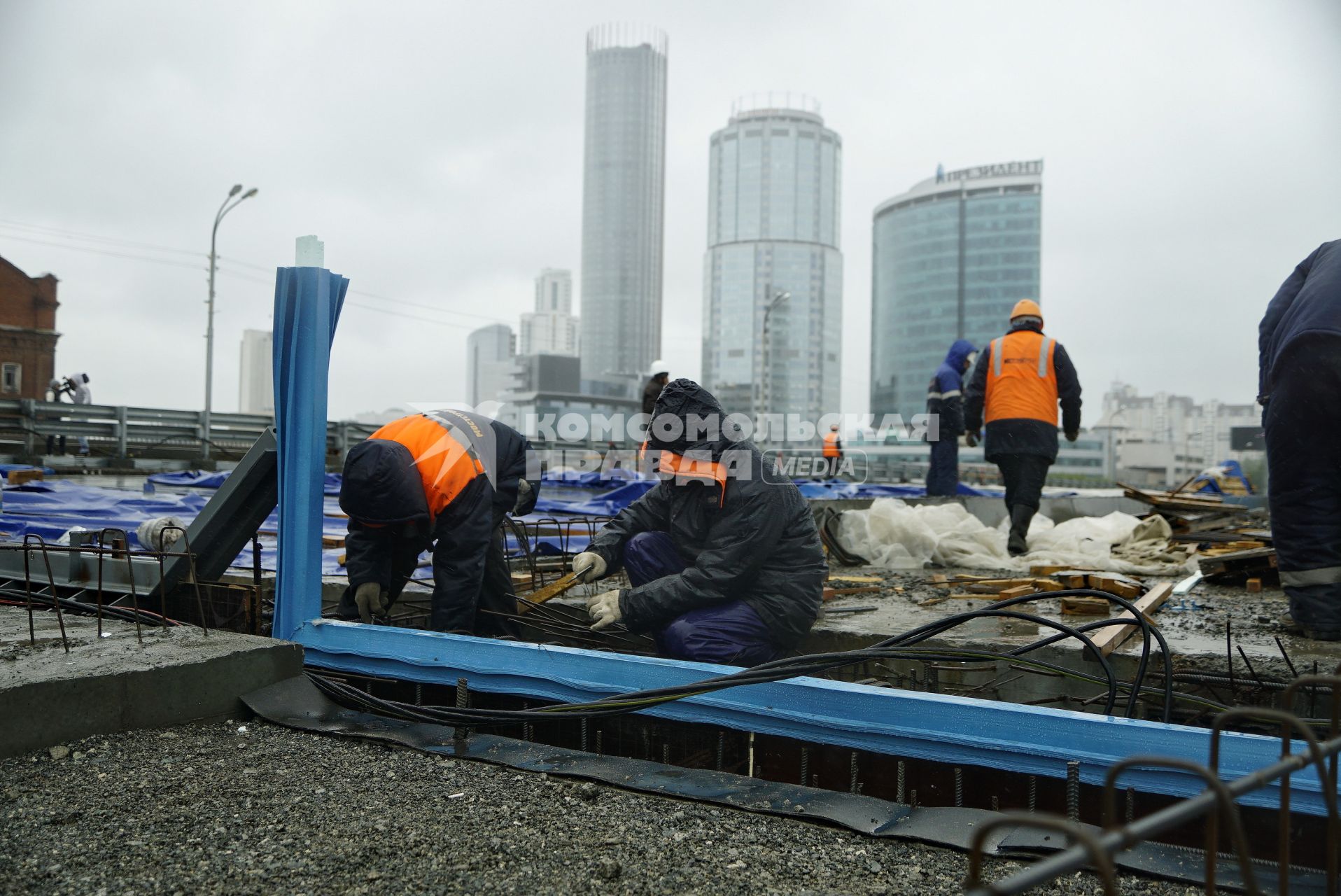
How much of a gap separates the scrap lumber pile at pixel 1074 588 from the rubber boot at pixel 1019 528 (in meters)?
0.65

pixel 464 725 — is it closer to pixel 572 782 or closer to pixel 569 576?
pixel 572 782

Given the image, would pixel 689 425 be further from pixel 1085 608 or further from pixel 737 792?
pixel 1085 608

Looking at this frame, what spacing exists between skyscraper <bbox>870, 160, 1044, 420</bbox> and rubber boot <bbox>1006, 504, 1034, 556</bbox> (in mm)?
77920

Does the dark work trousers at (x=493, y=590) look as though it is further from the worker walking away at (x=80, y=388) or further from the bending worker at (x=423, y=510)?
the worker walking away at (x=80, y=388)

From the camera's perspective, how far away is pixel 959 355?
10195 mm

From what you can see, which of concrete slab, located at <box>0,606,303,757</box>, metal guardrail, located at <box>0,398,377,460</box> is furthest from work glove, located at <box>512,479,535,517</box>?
metal guardrail, located at <box>0,398,377,460</box>

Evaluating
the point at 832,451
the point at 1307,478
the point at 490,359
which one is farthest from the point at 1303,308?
the point at 490,359

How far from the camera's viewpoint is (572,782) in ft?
8.31

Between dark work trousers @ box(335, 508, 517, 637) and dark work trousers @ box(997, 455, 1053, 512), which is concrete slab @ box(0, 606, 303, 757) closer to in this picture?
dark work trousers @ box(335, 508, 517, 637)

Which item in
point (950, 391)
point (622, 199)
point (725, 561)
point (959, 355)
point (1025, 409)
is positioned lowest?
point (725, 561)

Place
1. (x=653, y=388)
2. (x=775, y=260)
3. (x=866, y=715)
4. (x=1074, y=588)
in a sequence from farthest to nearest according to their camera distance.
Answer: (x=775, y=260)
(x=653, y=388)
(x=1074, y=588)
(x=866, y=715)

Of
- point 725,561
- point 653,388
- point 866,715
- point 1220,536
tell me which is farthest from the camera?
point 653,388

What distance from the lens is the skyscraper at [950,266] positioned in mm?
83750

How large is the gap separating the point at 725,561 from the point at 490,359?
85475 mm
